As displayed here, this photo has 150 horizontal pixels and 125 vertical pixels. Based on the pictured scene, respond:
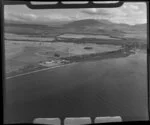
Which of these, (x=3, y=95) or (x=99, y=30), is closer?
(x=3, y=95)

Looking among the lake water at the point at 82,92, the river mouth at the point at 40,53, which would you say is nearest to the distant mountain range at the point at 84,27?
the river mouth at the point at 40,53

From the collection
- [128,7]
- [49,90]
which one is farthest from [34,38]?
[128,7]

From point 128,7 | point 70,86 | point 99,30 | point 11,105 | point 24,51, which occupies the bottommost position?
point 11,105

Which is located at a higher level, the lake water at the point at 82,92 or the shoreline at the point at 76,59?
the shoreline at the point at 76,59

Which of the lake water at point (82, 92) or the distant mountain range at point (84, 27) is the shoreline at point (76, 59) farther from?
the distant mountain range at point (84, 27)

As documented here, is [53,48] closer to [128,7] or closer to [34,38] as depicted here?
[34,38]

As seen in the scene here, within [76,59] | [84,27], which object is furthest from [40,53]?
[84,27]

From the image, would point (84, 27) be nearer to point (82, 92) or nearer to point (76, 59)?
point (76, 59)

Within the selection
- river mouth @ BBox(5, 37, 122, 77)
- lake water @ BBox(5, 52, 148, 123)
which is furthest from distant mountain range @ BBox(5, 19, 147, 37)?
lake water @ BBox(5, 52, 148, 123)

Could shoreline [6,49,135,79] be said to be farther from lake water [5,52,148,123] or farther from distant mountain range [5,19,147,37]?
distant mountain range [5,19,147,37]
